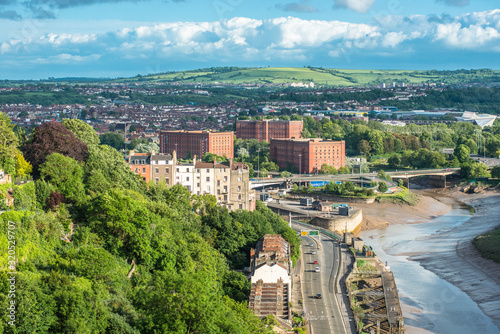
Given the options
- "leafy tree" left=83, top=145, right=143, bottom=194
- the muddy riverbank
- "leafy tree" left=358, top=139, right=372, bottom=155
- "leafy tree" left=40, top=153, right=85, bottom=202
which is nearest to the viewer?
"leafy tree" left=40, top=153, right=85, bottom=202

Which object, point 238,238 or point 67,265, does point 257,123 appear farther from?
point 67,265

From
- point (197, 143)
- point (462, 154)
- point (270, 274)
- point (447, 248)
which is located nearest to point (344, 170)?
point (462, 154)

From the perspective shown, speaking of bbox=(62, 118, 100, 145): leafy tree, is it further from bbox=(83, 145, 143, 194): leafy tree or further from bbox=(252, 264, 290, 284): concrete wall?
bbox=(252, 264, 290, 284): concrete wall

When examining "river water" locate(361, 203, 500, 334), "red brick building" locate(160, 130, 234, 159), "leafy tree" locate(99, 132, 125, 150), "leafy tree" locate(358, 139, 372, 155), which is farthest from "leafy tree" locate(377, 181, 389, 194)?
"leafy tree" locate(99, 132, 125, 150)

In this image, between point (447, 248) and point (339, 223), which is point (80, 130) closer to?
point (339, 223)

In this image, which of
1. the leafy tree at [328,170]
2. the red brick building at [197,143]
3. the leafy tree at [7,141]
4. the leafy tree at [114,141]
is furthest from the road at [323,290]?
the leafy tree at [114,141]

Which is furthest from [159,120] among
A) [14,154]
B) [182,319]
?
[182,319]

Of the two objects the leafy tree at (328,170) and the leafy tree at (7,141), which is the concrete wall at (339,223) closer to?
the leafy tree at (7,141)
